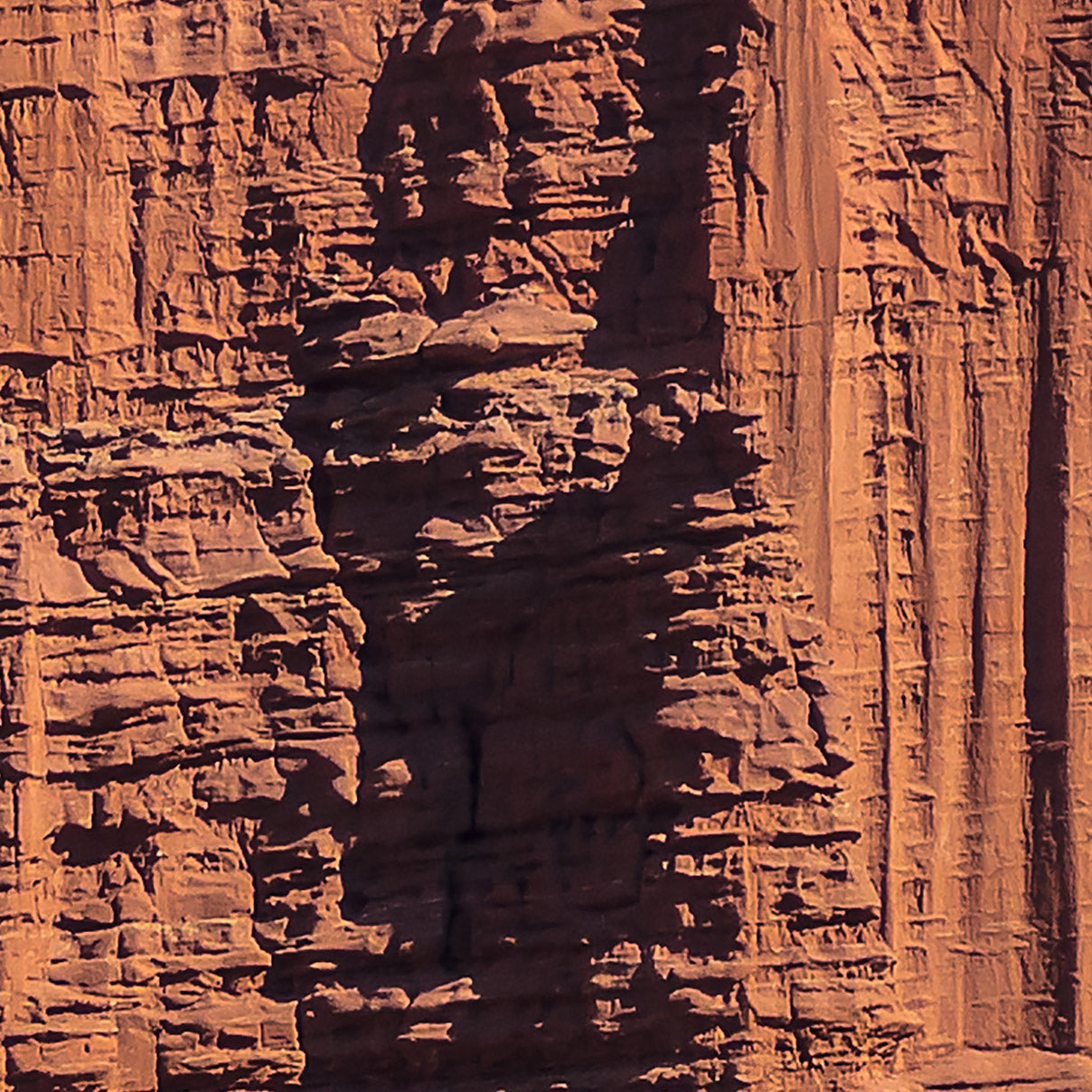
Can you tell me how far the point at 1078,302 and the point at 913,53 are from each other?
1.81 m

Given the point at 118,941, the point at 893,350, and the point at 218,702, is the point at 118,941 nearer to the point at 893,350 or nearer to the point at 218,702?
the point at 218,702

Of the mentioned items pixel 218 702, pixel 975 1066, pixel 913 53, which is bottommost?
pixel 975 1066

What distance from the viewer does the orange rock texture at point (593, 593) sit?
23.6 metres

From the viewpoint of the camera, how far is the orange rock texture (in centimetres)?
2361

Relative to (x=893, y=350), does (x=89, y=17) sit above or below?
above

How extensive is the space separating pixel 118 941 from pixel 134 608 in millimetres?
2022

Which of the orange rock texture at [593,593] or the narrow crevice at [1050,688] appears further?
the narrow crevice at [1050,688]

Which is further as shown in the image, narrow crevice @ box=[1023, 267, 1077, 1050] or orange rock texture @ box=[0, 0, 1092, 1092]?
narrow crevice @ box=[1023, 267, 1077, 1050]

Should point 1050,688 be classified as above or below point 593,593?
below

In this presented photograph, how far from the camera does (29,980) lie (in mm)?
24547

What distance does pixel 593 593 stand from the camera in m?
24.1

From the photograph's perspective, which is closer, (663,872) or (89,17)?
(663,872)

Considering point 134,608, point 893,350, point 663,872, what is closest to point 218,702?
point 134,608

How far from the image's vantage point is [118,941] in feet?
80.5
